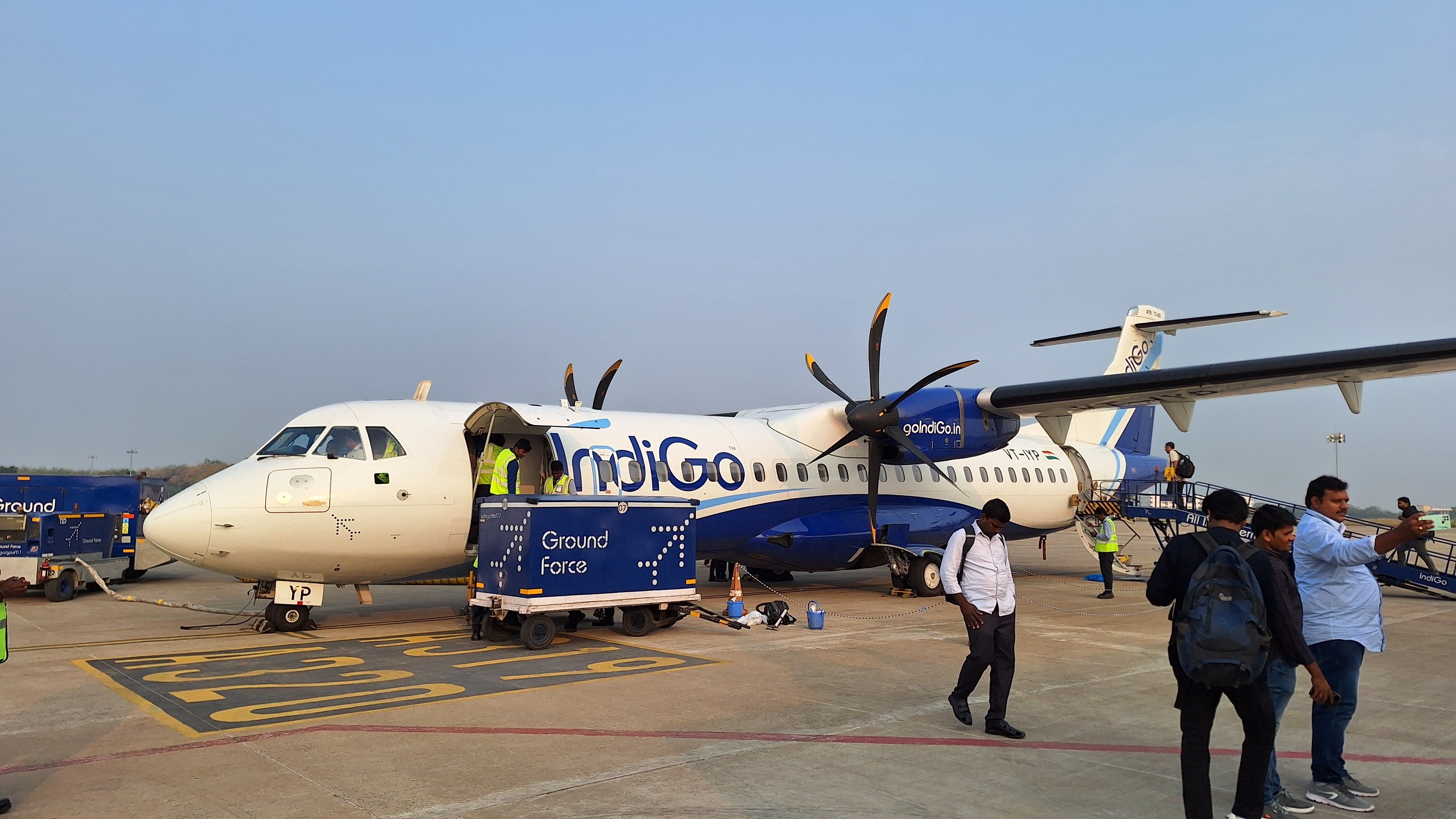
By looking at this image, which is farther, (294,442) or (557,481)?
(557,481)

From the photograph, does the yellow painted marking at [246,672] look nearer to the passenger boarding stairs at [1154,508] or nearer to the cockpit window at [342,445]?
the cockpit window at [342,445]

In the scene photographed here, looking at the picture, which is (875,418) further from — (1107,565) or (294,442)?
(294,442)

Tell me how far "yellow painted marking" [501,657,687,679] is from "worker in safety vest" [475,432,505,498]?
11.6 feet

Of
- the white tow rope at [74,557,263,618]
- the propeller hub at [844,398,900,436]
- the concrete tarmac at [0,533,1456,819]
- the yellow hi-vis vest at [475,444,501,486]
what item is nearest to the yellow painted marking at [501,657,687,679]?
the concrete tarmac at [0,533,1456,819]

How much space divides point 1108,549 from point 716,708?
1119cm

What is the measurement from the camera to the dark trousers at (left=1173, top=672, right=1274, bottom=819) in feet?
13.9

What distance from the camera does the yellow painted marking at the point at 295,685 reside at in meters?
7.50

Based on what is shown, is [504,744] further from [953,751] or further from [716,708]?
[953,751]

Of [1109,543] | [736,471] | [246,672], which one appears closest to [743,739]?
[246,672]

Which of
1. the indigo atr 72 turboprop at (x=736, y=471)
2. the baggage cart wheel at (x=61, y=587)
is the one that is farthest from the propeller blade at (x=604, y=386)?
the baggage cart wheel at (x=61, y=587)

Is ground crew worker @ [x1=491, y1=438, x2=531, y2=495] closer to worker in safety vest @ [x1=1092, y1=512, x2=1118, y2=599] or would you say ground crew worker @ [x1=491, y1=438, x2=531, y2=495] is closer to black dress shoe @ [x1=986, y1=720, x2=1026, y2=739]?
black dress shoe @ [x1=986, y1=720, x2=1026, y2=739]

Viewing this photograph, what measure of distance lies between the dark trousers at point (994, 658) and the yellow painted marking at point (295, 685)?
488 cm

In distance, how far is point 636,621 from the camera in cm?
1120

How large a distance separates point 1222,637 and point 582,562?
24.7 feet
